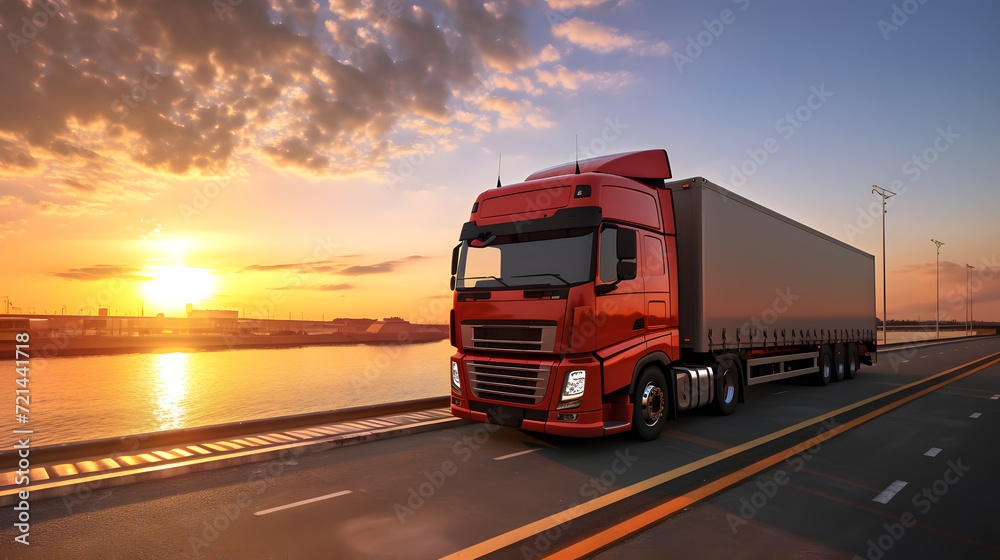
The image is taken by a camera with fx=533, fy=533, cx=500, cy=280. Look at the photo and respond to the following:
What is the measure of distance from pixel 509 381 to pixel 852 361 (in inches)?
586

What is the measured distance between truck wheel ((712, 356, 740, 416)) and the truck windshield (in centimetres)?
420

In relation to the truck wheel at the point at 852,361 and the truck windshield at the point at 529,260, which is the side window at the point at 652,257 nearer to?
the truck windshield at the point at 529,260

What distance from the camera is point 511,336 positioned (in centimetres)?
697

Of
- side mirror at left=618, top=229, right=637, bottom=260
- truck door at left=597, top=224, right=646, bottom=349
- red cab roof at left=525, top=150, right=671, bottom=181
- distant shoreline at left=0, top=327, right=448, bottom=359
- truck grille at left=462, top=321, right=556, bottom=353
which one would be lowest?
distant shoreline at left=0, top=327, right=448, bottom=359

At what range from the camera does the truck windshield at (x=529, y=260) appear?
6.77 metres

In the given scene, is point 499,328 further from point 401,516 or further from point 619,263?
point 401,516

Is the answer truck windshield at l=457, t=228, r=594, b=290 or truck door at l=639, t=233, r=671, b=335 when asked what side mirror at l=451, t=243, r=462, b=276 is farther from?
truck door at l=639, t=233, r=671, b=335

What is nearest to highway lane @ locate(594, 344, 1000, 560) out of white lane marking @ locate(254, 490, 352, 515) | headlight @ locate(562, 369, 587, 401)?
headlight @ locate(562, 369, 587, 401)

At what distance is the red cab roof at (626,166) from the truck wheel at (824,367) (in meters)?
9.15

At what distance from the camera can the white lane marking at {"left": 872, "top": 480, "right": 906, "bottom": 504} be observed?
5.09m

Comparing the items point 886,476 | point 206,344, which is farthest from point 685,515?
point 206,344

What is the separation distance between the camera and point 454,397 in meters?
7.71
